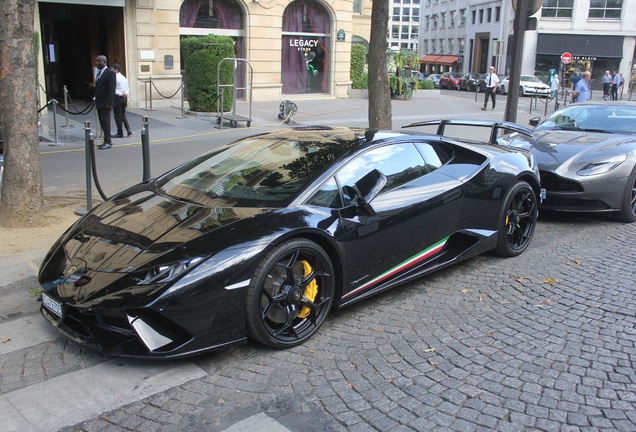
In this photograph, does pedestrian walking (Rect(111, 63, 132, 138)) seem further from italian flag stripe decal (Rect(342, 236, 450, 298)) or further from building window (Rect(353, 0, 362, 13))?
building window (Rect(353, 0, 362, 13))

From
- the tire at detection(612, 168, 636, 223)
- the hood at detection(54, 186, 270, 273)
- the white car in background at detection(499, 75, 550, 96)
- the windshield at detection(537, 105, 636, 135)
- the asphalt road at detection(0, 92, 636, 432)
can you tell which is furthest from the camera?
the white car in background at detection(499, 75, 550, 96)

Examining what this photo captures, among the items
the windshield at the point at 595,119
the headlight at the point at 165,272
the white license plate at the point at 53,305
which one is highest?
the windshield at the point at 595,119

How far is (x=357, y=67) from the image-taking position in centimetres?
2866

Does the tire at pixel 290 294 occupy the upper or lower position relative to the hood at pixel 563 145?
lower

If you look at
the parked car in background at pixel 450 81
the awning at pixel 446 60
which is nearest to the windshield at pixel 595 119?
the parked car in background at pixel 450 81

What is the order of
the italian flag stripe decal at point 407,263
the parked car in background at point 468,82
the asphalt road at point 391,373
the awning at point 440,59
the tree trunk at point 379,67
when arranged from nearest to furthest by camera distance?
the asphalt road at point 391,373, the italian flag stripe decal at point 407,263, the tree trunk at point 379,67, the parked car in background at point 468,82, the awning at point 440,59

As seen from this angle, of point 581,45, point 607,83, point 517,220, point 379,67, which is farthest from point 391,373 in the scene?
point 581,45

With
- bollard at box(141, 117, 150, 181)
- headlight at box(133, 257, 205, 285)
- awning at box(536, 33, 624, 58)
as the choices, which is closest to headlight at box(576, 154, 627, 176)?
bollard at box(141, 117, 150, 181)

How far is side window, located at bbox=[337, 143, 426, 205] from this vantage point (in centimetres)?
445

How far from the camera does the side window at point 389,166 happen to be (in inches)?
175

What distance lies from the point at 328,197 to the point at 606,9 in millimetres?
58978

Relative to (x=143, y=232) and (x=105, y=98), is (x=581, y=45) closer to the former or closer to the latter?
(x=105, y=98)

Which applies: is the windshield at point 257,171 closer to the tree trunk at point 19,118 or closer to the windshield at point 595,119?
the tree trunk at point 19,118

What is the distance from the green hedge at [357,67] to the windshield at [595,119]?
1997cm
